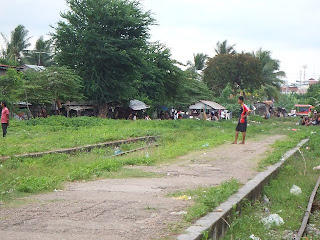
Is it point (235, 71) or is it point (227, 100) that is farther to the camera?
point (235, 71)

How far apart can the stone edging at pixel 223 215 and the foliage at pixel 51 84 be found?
23236mm

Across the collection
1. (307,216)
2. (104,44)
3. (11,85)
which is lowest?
(307,216)

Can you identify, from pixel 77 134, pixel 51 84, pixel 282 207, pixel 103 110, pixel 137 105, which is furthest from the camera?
pixel 137 105

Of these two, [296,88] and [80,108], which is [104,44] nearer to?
[80,108]

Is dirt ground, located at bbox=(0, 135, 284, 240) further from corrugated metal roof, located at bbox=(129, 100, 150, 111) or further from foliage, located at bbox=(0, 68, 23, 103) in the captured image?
corrugated metal roof, located at bbox=(129, 100, 150, 111)

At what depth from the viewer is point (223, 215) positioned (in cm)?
570

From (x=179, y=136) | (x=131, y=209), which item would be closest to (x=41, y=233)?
(x=131, y=209)

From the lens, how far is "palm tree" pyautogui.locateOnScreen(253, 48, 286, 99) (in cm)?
6612

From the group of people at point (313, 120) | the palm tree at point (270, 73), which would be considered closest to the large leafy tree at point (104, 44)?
the group of people at point (313, 120)

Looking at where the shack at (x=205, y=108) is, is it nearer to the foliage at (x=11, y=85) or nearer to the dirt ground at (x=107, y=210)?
the foliage at (x=11, y=85)

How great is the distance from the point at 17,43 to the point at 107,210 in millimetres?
48054

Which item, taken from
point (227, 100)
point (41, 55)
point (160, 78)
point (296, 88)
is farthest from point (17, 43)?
point (296, 88)

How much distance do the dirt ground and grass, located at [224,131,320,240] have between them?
69cm

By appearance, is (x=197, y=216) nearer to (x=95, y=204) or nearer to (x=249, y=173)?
(x=95, y=204)
